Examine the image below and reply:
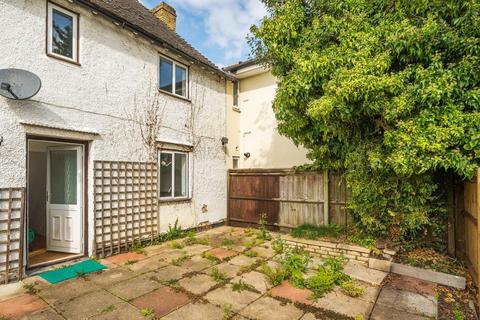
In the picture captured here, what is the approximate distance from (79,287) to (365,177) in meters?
6.06

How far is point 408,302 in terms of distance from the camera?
4.09 meters

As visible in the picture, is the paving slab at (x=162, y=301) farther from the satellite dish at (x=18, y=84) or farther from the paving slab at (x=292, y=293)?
the satellite dish at (x=18, y=84)

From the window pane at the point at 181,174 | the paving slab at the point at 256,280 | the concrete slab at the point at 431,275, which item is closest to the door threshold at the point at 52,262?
the window pane at the point at 181,174

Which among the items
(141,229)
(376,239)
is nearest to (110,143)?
(141,229)

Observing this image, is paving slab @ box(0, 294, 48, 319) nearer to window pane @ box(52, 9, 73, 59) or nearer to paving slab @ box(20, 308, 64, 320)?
paving slab @ box(20, 308, 64, 320)

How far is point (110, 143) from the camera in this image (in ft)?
21.1

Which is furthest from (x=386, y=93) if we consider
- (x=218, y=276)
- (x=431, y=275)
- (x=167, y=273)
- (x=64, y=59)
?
(x=64, y=59)

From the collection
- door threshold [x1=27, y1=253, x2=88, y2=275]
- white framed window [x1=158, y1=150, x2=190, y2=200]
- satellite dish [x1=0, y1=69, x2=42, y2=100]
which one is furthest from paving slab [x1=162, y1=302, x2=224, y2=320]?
satellite dish [x1=0, y1=69, x2=42, y2=100]

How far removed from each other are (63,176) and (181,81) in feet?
14.6

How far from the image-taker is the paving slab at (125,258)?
5901 mm

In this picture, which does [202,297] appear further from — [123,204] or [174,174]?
[174,174]

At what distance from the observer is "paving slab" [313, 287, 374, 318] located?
3.78 meters

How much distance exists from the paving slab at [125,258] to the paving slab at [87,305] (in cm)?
152

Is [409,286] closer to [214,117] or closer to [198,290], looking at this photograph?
[198,290]
